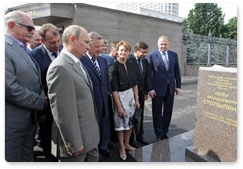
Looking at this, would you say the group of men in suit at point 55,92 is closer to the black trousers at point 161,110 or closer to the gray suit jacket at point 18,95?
the gray suit jacket at point 18,95

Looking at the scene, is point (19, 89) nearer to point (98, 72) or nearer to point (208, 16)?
point (98, 72)

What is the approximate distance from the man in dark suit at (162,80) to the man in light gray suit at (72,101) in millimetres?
1672

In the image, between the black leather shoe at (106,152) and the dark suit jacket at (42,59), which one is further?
the black leather shoe at (106,152)

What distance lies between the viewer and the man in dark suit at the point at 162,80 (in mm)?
3209

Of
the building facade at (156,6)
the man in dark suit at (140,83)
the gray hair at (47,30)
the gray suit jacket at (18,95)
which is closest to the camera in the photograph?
the gray suit jacket at (18,95)

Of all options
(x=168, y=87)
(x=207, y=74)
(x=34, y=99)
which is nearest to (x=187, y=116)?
(x=168, y=87)

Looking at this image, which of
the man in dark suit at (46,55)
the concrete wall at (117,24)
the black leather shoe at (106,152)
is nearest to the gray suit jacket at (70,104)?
the man in dark suit at (46,55)

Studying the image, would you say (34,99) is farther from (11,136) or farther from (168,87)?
(168,87)

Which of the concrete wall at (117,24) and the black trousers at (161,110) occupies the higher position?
the concrete wall at (117,24)

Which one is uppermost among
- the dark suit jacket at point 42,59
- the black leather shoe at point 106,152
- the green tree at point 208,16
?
the green tree at point 208,16

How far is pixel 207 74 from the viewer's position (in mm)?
2361

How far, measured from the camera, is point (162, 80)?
3209mm

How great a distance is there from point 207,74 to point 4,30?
2.10m

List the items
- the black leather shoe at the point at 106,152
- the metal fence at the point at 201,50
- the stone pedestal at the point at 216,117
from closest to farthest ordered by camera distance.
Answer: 1. the stone pedestal at the point at 216,117
2. the black leather shoe at the point at 106,152
3. the metal fence at the point at 201,50
